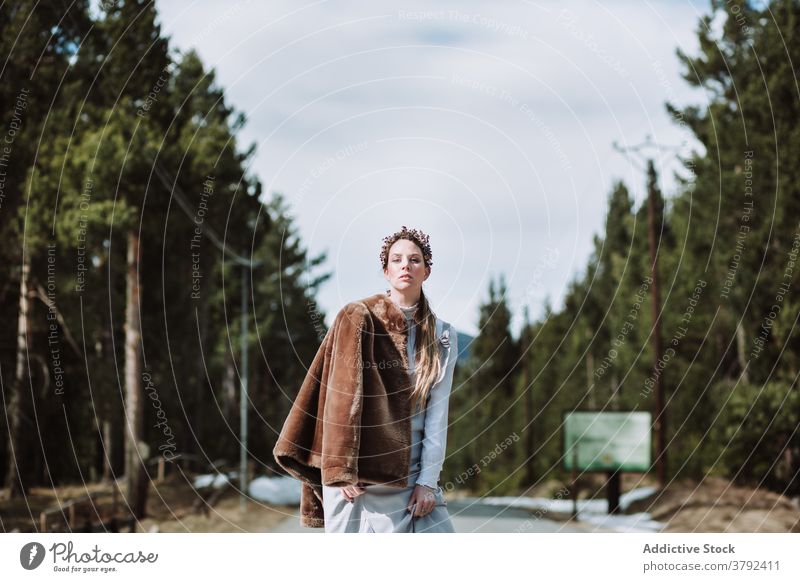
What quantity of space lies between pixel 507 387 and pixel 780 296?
31.0 meters

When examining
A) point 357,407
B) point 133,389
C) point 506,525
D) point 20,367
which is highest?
point 357,407

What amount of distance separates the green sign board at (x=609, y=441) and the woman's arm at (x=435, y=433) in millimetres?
10964

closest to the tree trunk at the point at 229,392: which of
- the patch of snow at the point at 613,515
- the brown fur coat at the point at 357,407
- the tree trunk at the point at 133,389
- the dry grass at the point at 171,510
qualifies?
the dry grass at the point at 171,510

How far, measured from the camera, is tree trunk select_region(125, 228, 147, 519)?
1466 centimetres

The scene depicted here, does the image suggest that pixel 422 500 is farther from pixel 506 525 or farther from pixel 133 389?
pixel 133 389

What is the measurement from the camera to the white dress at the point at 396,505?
5.10 meters

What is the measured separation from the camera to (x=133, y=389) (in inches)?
606

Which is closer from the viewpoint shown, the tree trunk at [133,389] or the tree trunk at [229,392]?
the tree trunk at [133,389]

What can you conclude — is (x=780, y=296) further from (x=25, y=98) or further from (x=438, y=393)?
(x=438, y=393)

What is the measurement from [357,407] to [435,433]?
0.39 m

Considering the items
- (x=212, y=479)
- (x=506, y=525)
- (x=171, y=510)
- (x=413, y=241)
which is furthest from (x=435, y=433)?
(x=212, y=479)

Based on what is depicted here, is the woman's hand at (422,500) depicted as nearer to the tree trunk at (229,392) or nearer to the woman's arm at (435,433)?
the woman's arm at (435,433)

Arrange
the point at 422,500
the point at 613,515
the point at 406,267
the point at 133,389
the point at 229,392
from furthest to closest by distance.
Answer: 1. the point at 229,392
2. the point at 613,515
3. the point at 133,389
4. the point at 406,267
5. the point at 422,500
